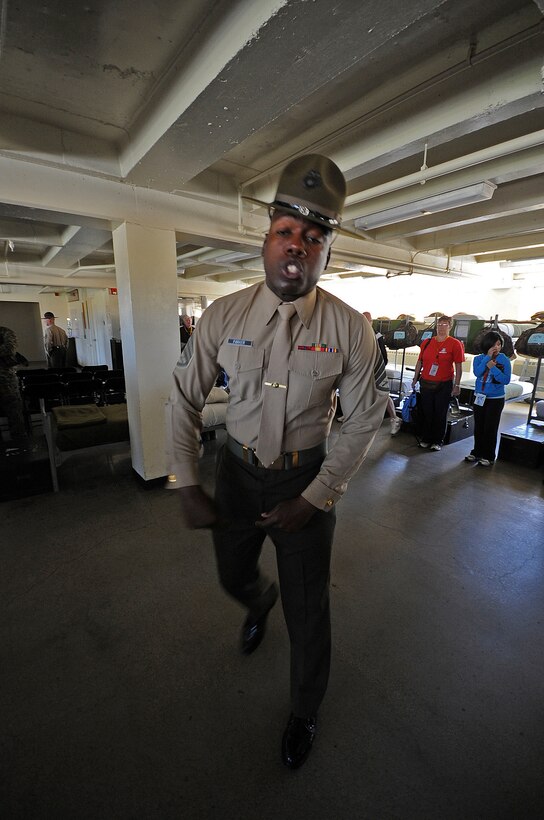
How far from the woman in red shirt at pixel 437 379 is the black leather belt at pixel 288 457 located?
381 cm

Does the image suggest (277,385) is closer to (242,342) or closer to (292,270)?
(242,342)

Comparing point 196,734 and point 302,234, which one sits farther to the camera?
point 196,734

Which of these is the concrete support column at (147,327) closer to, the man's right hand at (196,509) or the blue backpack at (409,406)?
the man's right hand at (196,509)

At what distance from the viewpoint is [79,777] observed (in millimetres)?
1274

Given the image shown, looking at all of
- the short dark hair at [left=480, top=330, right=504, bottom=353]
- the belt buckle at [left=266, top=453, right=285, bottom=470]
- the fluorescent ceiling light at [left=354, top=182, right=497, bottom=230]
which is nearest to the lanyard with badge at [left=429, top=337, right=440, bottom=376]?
the short dark hair at [left=480, top=330, right=504, bottom=353]

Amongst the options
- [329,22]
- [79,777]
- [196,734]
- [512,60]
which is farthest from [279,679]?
[512,60]

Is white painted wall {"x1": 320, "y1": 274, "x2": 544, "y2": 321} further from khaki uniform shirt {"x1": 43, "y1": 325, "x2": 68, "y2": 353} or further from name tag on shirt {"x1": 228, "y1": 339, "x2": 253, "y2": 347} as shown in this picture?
name tag on shirt {"x1": 228, "y1": 339, "x2": 253, "y2": 347}

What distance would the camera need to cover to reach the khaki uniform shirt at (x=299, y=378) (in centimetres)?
120

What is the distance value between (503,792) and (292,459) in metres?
1.41

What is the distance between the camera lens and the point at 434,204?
3.43 meters

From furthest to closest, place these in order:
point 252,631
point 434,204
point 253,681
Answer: point 434,204 → point 252,631 → point 253,681

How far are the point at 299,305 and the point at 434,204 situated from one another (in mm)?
3144

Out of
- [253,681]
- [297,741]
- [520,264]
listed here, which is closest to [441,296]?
[520,264]

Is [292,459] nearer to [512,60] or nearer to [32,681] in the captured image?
[32,681]
